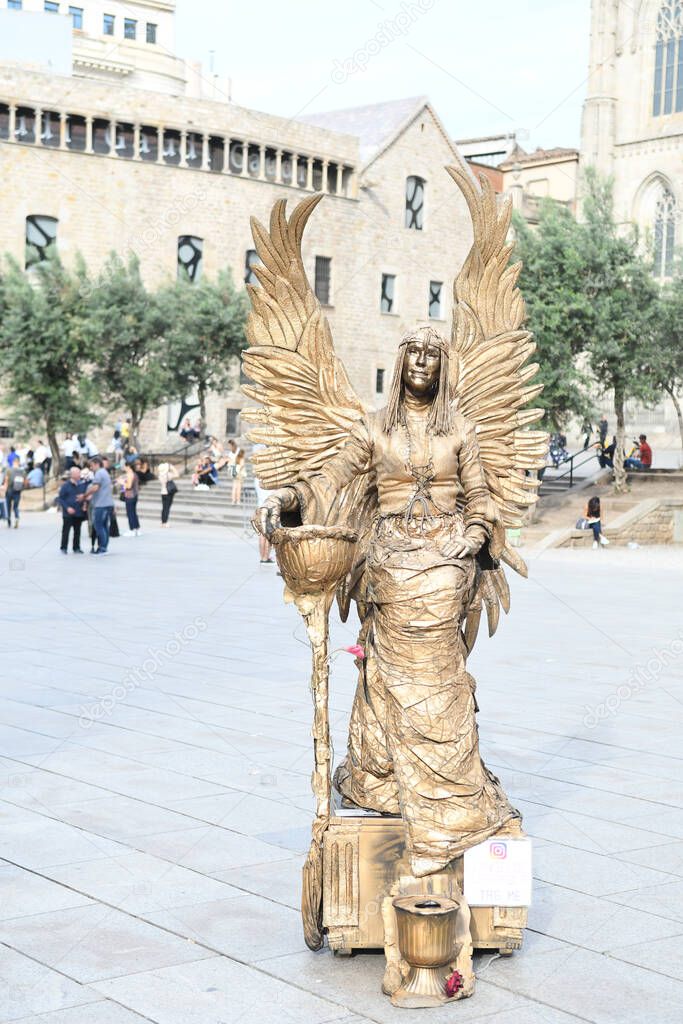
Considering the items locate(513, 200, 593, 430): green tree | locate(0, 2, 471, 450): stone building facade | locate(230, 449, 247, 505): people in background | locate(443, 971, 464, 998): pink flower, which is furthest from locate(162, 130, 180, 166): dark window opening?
locate(443, 971, 464, 998): pink flower

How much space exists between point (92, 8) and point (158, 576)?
219 feet

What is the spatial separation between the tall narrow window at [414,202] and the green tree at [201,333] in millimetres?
15552

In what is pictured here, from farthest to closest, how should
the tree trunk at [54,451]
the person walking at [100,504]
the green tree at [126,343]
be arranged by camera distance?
1. the green tree at [126,343]
2. the tree trunk at [54,451]
3. the person walking at [100,504]

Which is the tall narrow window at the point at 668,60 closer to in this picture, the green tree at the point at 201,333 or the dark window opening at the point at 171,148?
the dark window opening at the point at 171,148

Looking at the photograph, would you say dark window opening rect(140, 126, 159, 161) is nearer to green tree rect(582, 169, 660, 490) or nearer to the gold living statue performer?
green tree rect(582, 169, 660, 490)

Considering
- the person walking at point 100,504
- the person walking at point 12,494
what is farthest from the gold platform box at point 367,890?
the person walking at point 12,494

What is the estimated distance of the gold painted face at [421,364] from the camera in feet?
17.0

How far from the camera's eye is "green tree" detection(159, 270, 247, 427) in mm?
40125

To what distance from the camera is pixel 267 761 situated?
7.90m

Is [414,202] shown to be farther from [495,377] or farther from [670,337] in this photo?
[495,377]

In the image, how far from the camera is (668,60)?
59.6m

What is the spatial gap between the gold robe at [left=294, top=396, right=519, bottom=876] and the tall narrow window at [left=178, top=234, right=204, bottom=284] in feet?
144

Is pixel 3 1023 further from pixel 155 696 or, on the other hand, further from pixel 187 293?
pixel 187 293

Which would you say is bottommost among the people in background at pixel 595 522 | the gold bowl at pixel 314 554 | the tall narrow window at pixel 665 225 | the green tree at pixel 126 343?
the people in background at pixel 595 522
